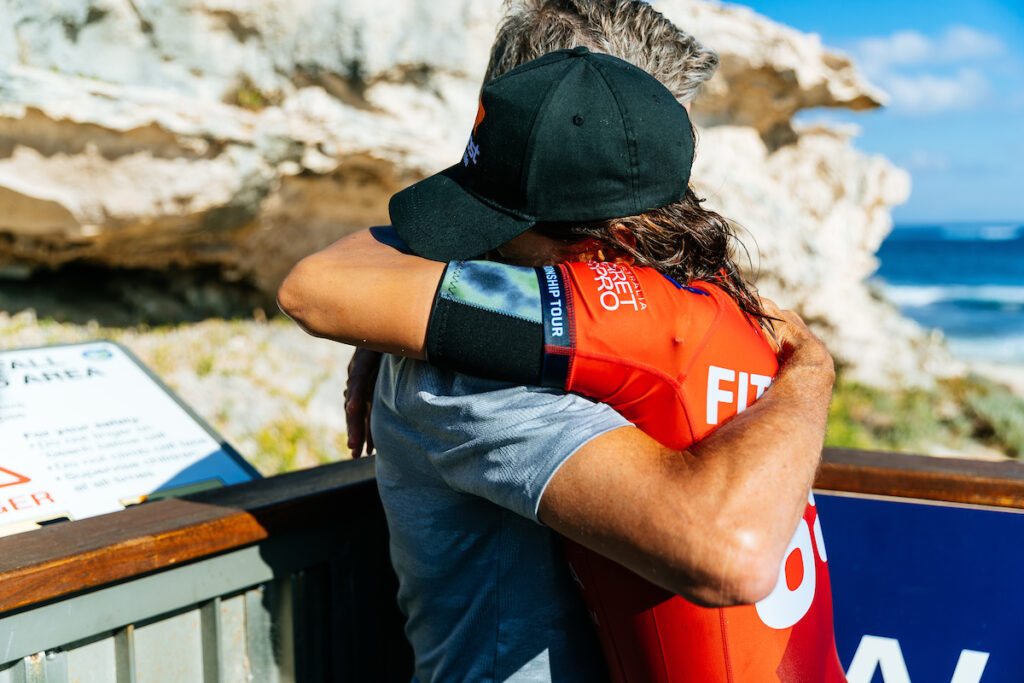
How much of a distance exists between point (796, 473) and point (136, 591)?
1.11 metres

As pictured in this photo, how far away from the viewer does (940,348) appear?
1147cm

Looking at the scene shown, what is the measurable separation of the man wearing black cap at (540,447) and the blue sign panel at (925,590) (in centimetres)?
70

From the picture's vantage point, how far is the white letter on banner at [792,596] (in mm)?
1099

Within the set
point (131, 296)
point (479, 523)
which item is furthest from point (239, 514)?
point (131, 296)

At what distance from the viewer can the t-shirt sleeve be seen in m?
0.97

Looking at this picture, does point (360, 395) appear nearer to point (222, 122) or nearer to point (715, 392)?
point (715, 392)

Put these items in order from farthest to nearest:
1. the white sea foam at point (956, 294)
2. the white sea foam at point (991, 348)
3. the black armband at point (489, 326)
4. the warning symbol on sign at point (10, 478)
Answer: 1. the white sea foam at point (956, 294)
2. the white sea foam at point (991, 348)
3. the warning symbol on sign at point (10, 478)
4. the black armband at point (489, 326)

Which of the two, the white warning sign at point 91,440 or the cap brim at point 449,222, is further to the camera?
the white warning sign at point 91,440

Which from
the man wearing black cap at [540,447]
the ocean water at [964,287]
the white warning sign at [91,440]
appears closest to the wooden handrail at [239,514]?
the white warning sign at [91,440]

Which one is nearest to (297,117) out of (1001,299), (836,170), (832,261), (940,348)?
(832,261)

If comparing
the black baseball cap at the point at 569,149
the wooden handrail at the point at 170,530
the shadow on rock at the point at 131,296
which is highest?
the black baseball cap at the point at 569,149

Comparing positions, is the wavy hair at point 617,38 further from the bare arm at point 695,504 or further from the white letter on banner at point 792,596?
the white letter on banner at point 792,596

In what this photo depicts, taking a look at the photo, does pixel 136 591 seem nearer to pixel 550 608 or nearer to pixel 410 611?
pixel 410 611

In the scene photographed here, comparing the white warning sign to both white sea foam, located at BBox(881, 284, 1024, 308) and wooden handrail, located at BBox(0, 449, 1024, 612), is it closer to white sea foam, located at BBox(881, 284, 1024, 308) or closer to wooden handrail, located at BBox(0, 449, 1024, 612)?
wooden handrail, located at BBox(0, 449, 1024, 612)
